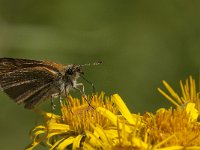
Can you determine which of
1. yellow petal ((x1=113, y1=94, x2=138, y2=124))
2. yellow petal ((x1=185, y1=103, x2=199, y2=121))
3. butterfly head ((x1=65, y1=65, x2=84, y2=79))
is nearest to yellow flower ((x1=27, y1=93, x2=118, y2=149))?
yellow petal ((x1=113, y1=94, x2=138, y2=124))

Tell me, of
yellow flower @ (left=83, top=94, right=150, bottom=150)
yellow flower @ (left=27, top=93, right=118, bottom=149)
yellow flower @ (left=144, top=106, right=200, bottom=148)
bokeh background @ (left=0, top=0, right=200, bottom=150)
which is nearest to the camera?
yellow flower @ (left=83, top=94, right=150, bottom=150)

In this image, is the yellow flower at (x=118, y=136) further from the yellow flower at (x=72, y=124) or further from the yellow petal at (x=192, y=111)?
the yellow petal at (x=192, y=111)

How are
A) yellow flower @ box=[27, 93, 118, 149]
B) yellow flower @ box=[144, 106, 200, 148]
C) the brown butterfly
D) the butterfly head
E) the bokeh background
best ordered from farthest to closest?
the bokeh background, the butterfly head, the brown butterfly, yellow flower @ box=[27, 93, 118, 149], yellow flower @ box=[144, 106, 200, 148]

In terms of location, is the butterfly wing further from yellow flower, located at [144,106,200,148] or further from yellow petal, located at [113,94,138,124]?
yellow flower, located at [144,106,200,148]

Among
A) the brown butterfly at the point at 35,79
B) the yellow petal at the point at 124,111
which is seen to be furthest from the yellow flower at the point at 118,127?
the brown butterfly at the point at 35,79

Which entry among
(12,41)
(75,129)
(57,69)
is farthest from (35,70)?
(12,41)

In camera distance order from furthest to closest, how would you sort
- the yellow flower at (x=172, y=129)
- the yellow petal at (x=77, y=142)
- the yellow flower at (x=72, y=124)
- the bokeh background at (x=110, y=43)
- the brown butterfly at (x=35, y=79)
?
the bokeh background at (x=110, y=43) → the brown butterfly at (x=35, y=79) → the yellow flower at (x=72, y=124) → the yellow petal at (x=77, y=142) → the yellow flower at (x=172, y=129)

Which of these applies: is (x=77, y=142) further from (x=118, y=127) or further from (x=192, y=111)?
(x=192, y=111)

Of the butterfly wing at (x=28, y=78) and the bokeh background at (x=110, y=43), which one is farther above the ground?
the bokeh background at (x=110, y=43)
